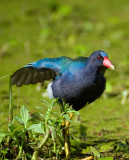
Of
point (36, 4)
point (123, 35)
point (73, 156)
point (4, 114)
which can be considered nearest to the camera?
point (73, 156)

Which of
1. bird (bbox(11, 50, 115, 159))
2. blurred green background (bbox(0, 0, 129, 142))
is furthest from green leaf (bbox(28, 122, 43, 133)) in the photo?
blurred green background (bbox(0, 0, 129, 142))

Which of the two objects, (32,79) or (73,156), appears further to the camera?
(32,79)

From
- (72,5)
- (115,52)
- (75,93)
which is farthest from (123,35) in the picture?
(75,93)

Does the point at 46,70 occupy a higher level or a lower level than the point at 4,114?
higher

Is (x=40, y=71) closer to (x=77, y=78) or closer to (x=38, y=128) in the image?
(x=77, y=78)

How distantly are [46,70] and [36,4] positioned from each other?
3524mm

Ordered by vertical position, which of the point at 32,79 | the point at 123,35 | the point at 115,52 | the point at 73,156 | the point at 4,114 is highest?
the point at 123,35

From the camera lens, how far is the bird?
7.47 feet

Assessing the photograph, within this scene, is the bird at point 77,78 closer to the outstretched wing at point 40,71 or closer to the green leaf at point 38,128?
the outstretched wing at point 40,71

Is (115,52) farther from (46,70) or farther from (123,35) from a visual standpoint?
(46,70)

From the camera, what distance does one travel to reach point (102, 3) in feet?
20.6

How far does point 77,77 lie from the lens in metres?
2.29

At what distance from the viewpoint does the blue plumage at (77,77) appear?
2.28 meters

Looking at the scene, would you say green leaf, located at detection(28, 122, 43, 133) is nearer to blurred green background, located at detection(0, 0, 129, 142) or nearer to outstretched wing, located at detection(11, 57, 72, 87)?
outstretched wing, located at detection(11, 57, 72, 87)
